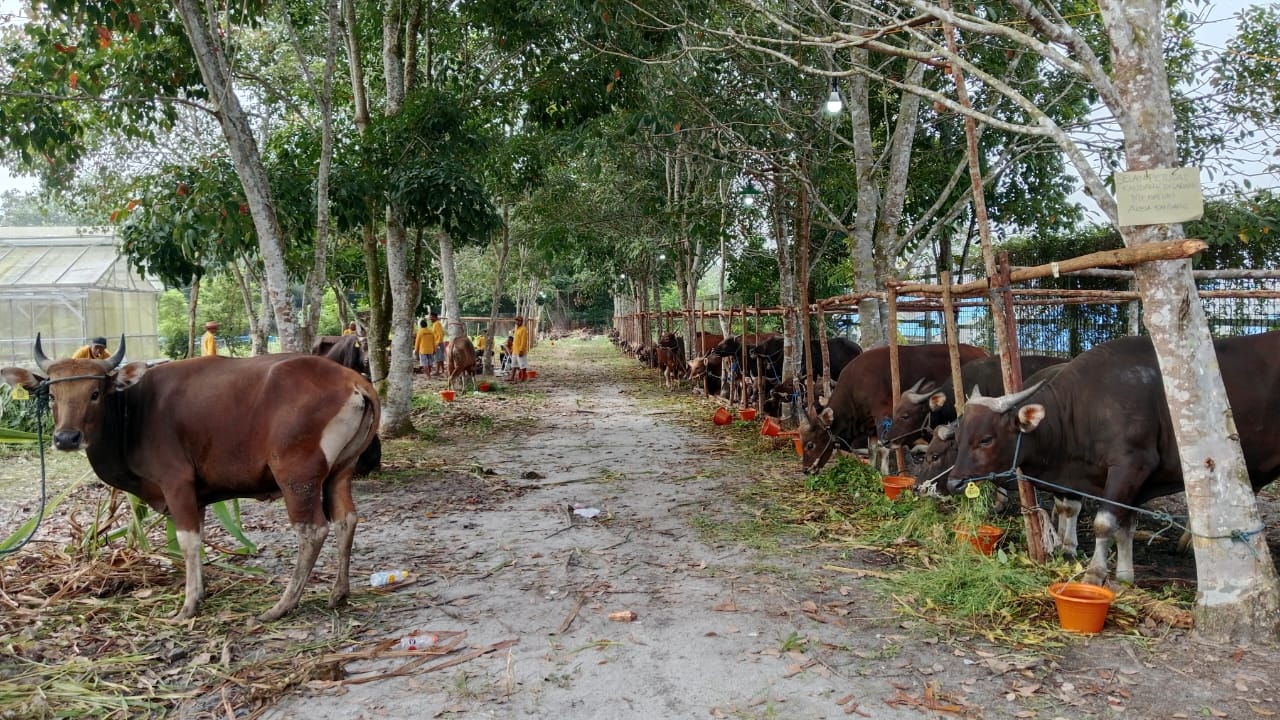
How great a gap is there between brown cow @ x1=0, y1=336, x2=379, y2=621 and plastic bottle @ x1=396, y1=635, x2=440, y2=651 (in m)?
0.75

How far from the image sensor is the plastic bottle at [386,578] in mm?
5305

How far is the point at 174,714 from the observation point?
369 centimetres

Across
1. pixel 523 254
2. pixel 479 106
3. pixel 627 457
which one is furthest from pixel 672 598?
pixel 523 254

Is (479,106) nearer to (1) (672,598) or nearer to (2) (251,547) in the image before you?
(2) (251,547)

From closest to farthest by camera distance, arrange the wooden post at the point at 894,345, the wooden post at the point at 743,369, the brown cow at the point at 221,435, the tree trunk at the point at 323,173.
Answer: the brown cow at the point at 221,435, the wooden post at the point at 894,345, the tree trunk at the point at 323,173, the wooden post at the point at 743,369

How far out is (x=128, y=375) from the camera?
194 inches

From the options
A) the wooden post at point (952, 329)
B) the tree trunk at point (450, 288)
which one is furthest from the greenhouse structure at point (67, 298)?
the wooden post at point (952, 329)

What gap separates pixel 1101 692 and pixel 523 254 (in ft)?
92.2

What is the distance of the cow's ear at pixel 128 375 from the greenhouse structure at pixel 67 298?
43.7ft

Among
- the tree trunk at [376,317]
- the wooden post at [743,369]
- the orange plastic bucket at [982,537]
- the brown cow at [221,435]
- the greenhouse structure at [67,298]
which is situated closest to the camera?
the brown cow at [221,435]

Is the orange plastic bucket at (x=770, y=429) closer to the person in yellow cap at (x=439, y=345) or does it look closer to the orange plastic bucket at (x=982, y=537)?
the orange plastic bucket at (x=982, y=537)

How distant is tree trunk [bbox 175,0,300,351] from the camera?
7285mm

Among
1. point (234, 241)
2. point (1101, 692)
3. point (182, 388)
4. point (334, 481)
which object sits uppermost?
point (234, 241)

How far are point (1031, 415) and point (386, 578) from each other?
429 cm
